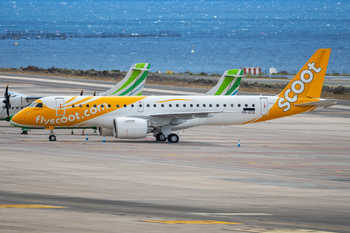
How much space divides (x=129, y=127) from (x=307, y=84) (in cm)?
1555

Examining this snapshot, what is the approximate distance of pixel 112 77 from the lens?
5153 inches

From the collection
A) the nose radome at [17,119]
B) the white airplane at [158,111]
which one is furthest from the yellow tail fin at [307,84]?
the nose radome at [17,119]

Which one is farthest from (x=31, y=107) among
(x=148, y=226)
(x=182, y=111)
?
(x=148, y=226)

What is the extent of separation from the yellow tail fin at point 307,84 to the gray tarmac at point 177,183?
3.39 metres

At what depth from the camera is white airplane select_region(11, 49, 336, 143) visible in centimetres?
4356

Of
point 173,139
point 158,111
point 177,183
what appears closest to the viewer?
point 177,183

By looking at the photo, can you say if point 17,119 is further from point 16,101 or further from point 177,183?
point 177,183

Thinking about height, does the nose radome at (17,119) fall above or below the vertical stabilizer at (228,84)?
below

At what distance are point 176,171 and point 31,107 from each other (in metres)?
17.9

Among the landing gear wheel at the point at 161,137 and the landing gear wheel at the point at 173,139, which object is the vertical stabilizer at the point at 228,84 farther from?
the landing gear wheel at the point at 173,139

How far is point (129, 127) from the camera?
141 feet

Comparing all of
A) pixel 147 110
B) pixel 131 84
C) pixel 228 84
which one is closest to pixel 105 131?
pixel 147 110

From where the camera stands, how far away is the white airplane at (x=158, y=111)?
4356 centimetres

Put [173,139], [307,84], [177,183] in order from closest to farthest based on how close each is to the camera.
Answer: [177,183], [173,139], [307,84]
